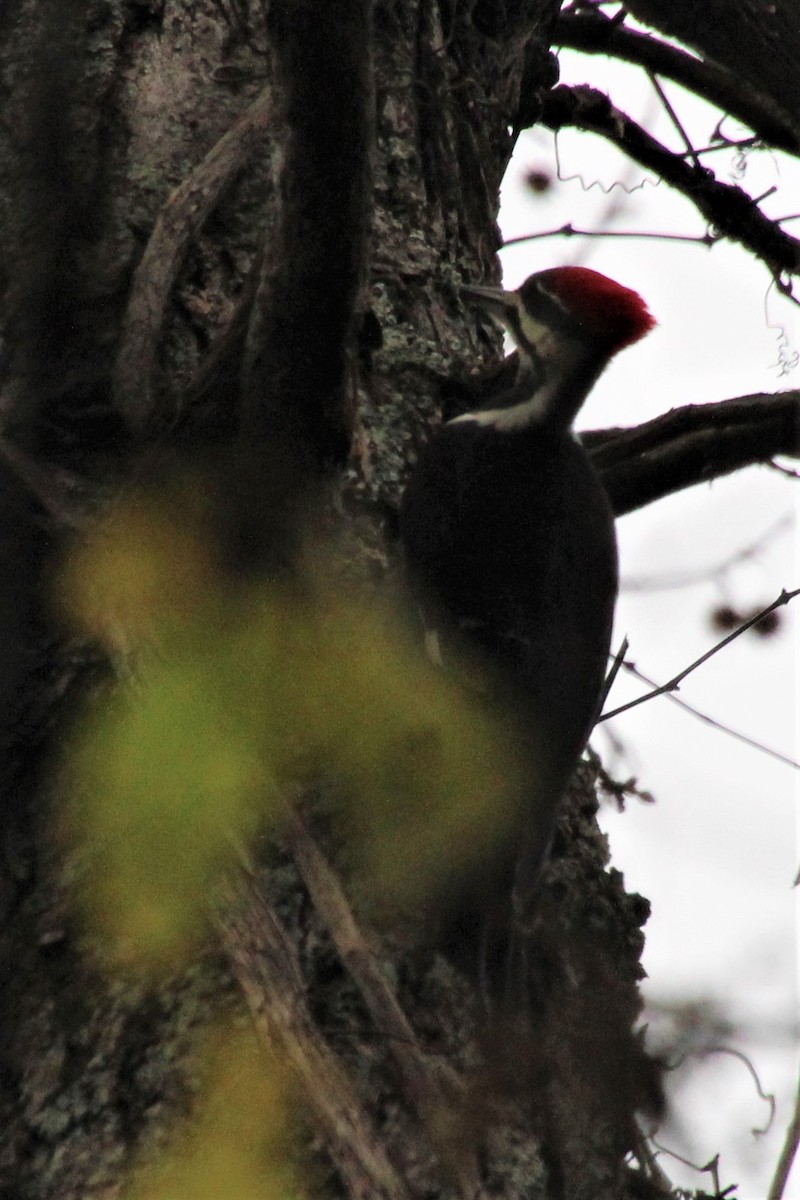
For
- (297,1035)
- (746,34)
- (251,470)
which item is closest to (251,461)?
(251,470)

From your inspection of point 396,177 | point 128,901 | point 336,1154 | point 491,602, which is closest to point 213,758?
point 128,901

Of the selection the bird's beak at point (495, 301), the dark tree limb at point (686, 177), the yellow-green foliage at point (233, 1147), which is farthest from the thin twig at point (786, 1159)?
the dark tree limb at point (686, 177)

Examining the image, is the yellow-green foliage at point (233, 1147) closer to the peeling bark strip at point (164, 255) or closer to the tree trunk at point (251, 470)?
the tree trunk at point (251, 470)

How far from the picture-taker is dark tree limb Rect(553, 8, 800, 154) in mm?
2975

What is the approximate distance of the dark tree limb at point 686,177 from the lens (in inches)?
114

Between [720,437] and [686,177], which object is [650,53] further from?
[720,437]

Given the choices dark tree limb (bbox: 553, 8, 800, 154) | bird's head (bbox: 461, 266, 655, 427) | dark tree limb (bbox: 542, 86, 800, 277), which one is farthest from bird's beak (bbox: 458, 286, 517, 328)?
dark tree limb (bbox: 553, 8, 800, 154)

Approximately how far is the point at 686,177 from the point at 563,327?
79 cm

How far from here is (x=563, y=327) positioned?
2.36 meters

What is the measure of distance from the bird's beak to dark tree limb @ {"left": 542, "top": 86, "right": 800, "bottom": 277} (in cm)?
77

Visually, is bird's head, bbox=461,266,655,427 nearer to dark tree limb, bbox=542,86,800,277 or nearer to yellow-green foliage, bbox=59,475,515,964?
yellow-green foliage, bbox=59,475,515,964

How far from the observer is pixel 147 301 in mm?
1921

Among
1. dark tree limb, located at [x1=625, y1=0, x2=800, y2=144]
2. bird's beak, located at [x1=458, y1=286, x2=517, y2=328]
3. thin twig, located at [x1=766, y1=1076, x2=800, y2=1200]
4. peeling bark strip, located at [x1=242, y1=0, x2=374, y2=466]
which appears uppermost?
bird's beak, located at [x1=458, y1=286, x2=517, y2=328]

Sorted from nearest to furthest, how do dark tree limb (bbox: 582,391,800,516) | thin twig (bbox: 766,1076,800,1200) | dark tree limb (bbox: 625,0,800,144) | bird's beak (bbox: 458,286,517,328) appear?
thin twig (bbox: 766,1076,800,1200) < dark tree limb (bbox: 625,0,800,144) < dark tree limb (bbox: 582,391,800,516) < bird's beak (bbox: 458,286,517,328)
